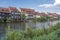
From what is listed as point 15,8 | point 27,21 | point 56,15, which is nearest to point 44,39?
point 56,15

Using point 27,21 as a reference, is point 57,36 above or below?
above

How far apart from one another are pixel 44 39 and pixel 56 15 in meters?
2.54

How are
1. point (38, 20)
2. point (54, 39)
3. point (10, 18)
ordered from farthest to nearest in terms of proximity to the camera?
1. point (10, 18)
2. point (38, 20)
3. point (54, 39)

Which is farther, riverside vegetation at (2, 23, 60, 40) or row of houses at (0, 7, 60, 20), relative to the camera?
row of houses at (0, 7, 60, 20)

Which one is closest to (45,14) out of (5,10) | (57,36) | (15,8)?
(15,8)

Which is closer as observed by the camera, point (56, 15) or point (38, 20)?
point (56, 15)

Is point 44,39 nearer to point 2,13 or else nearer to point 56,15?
point 56,15

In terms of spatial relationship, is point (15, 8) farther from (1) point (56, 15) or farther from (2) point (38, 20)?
(1) point (56, 15)

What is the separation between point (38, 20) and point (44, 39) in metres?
2.79

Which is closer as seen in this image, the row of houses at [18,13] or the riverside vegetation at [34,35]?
the riverside vegetation at [34,35]

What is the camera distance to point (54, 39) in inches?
79.7

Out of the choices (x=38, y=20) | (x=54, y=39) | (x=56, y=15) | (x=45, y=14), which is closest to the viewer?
(x=54, y=39)

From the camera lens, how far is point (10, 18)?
5.79m

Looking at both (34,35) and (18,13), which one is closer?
(34,35)
